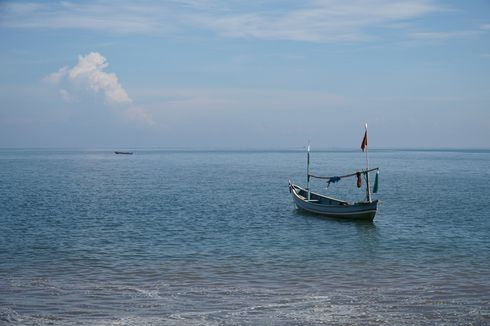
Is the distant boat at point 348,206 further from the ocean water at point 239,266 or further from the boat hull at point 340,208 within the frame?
the ocean water at point 239,266

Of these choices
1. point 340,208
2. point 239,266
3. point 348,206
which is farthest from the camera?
point 340,208

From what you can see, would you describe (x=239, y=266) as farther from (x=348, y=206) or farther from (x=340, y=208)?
(x=340, y=208)

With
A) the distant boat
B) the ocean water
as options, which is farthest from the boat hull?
the ocean water

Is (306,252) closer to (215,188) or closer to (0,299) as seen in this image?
(0,299)

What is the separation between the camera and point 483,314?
18188 millimetres

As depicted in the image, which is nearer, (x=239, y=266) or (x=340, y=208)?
(x=239, y=266)

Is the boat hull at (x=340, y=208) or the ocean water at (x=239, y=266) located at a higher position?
the boat hull at (x=340, y=208)

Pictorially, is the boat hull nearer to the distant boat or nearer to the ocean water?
the distant boat

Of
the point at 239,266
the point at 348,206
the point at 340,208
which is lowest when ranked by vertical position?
the point at 239,266

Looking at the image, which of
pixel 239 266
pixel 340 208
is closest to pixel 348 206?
Result: pixel 340 208

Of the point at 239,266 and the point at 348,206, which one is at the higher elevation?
the point at 348,206

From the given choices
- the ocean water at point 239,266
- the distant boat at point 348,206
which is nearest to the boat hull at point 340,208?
the distant boat at point 348,206

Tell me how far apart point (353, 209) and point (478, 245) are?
39.0 feet

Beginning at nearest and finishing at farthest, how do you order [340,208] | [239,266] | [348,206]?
[239,266], [348,206], [340,208]
